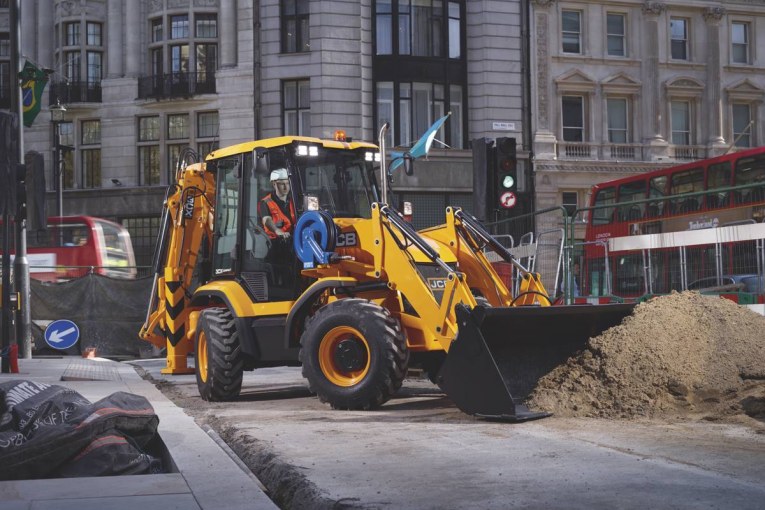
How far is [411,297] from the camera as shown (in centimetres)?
1045

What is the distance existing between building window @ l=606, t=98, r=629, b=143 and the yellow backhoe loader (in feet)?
96.9

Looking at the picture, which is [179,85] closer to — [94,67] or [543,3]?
[94,67]

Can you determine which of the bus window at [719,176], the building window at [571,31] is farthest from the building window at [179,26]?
the bus window at [719,176]

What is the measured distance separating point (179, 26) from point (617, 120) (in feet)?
57.4

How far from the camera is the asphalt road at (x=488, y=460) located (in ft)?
18.8

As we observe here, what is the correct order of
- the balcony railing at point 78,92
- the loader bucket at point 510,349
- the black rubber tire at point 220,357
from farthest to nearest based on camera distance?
the balcony railing at point 78,92, the black rubber tire at point 220,357, the loader bucket at point 510,349

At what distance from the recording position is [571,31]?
1602 inches

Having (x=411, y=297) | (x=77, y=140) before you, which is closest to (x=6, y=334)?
(x=411, y=297)

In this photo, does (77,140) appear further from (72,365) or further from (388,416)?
(388,416)

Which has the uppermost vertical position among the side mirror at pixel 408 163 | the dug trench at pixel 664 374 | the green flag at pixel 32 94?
the green flag at pixel 32 94

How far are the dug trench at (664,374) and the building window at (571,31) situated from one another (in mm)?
31699

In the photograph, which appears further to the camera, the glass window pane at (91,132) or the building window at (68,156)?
the glass window pane at (91,132)

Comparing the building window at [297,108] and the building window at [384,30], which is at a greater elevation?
the building window at [384,30]

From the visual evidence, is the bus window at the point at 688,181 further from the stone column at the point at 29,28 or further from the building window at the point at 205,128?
the stone column at the point at 29,28
